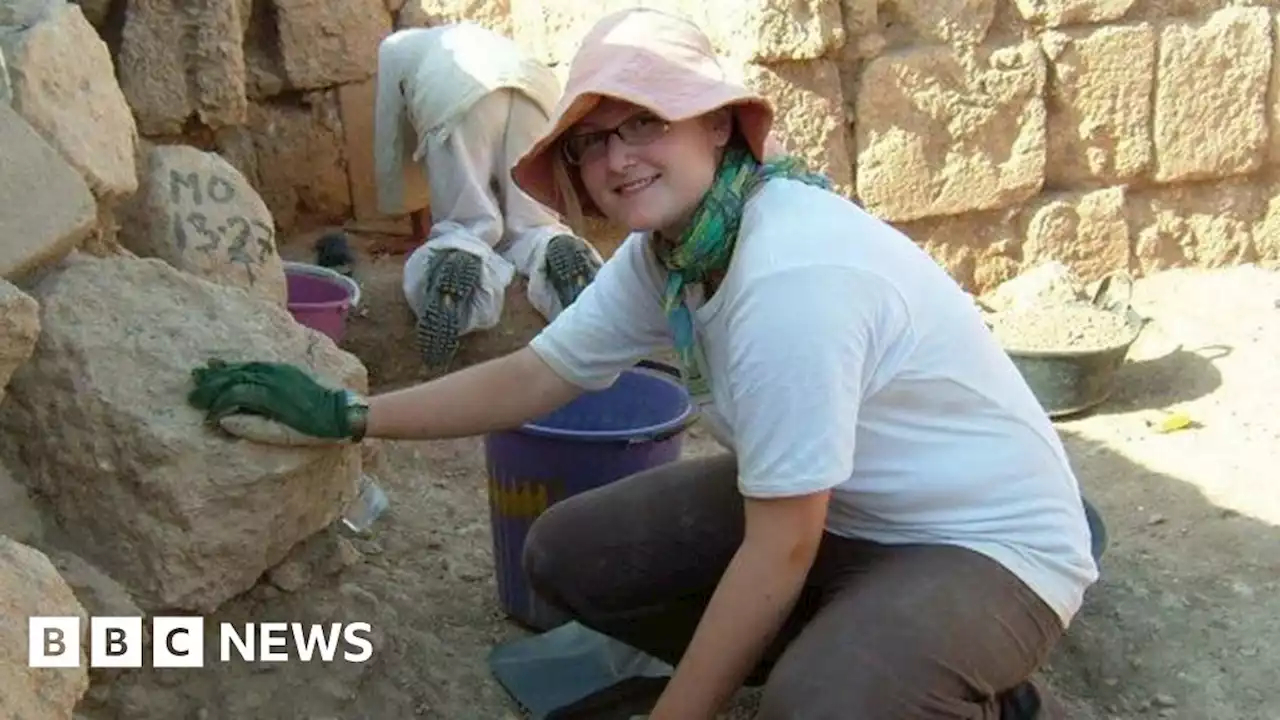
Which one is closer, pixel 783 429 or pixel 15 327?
pixel 783 429

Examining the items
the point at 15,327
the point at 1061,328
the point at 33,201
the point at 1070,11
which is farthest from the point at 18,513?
the point at 1070,11

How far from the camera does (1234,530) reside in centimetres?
349

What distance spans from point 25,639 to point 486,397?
0.94 meters

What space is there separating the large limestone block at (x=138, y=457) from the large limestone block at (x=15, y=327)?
16 centimetres

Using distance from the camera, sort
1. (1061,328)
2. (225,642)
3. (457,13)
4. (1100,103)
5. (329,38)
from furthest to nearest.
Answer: (457,13)
(329,38)
(1100,103)
(1061,328)
(225,642)

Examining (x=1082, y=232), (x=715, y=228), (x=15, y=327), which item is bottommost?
(x=1082, y=232)

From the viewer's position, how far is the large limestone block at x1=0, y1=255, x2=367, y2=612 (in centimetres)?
238

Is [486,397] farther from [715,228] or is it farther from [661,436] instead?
[715,228]

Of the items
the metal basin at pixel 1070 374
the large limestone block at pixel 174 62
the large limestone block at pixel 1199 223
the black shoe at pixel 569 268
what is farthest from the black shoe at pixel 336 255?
the large limestone block at pixel 1199 223

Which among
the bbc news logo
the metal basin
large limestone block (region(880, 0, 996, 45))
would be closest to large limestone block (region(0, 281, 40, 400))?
the bbc news logo

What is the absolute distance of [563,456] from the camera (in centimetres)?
293

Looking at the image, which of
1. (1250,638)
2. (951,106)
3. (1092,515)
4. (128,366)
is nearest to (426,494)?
(128,366)

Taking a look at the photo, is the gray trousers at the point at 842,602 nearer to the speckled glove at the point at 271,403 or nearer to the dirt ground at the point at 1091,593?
the dirt ground at the point at 1091,593

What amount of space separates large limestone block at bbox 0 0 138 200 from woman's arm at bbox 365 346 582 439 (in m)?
0.65
